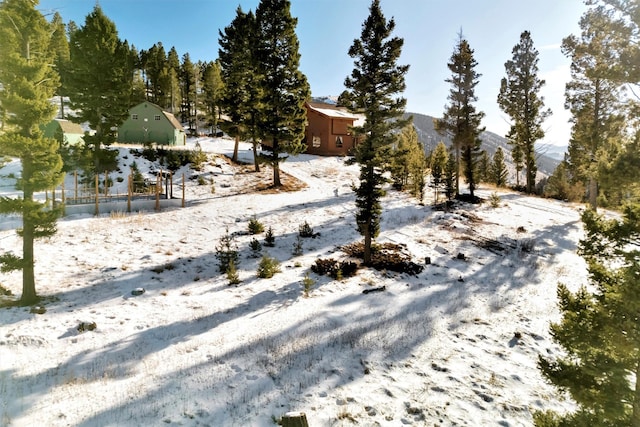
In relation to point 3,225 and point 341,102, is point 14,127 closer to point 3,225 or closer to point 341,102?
point 3,225

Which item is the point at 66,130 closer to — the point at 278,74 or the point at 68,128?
the point at 68,128

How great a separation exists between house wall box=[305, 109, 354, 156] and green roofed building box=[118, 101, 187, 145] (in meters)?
19.1

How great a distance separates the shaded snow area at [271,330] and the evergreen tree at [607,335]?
2.53 metres

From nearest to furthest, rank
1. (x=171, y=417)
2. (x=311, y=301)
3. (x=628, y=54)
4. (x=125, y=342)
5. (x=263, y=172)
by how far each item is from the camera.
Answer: (x=628, y=54) → (x=171, y=417) → (x=125, y=342) → (x=311, y=301) → (x=263, y=172)

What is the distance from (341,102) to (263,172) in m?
20.5

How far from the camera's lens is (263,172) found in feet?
117

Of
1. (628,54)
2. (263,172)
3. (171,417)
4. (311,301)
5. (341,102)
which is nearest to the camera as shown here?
(628,54)

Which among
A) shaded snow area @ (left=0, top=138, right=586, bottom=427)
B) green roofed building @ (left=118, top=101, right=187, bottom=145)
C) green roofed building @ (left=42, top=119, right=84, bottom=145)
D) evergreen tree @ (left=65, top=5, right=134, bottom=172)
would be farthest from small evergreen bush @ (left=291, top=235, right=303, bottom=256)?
green roofed building @ (left=118, top=101, right=187, bottom=145)

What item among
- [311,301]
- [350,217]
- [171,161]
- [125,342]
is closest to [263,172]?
[171,161]

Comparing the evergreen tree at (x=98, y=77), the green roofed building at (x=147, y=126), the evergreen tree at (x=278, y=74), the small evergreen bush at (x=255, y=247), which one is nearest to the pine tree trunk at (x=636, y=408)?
the small evergreen bush at (x=255, y=247)

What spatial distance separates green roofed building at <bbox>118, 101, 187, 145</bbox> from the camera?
141 feet

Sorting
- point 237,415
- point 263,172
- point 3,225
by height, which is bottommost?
point 237,415

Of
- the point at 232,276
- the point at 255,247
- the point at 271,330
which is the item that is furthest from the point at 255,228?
the point at 271,330

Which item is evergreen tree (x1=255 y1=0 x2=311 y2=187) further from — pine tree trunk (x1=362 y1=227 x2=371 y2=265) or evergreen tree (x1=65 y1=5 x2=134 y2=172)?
pine tree trunk (x1=362 y1=227 x2=371 y2=265)
